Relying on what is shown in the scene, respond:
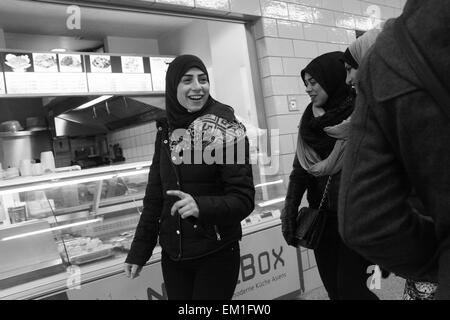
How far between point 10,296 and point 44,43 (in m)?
3.85

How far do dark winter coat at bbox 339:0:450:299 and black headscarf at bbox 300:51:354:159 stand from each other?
4.03 ft

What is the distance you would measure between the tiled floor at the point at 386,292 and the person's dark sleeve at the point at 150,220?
5.99 feet

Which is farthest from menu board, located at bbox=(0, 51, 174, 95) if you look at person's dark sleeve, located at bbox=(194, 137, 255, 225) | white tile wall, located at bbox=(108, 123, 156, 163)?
person's dark sleeve, located at bbox=(194, 137, 255, 225)

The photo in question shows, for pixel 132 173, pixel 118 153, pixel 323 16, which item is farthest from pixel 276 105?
pixel 118 153

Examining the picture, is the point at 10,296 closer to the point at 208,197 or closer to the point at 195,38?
the point at 208,197

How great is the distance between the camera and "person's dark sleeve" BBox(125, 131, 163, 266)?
74.1 inches

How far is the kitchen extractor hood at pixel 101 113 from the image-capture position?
5436mm

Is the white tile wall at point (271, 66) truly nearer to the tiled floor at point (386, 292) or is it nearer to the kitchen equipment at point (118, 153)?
the tiled floor at point (386, 292)

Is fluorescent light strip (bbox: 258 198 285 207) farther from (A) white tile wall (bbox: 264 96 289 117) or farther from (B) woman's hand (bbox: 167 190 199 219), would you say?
(B) woman's hand (bbox: 167 190 199 219)

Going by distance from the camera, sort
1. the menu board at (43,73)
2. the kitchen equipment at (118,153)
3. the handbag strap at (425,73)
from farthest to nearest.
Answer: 1. the kitchen equipment at (118,153)
2. the menu board at (43,73)
3. the handbag strap at (425,73)

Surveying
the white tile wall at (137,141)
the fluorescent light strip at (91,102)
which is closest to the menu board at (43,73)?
the fluorescent light strip at (91,102)

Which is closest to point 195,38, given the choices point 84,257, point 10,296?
point 84,257

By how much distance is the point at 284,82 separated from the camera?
11.6ft

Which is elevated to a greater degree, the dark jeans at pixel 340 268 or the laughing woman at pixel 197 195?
the laughing woman at pixel 197 195
